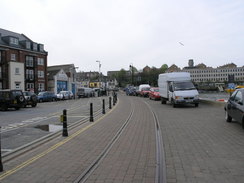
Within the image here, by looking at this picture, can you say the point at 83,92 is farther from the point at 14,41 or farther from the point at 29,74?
the point at 14,41

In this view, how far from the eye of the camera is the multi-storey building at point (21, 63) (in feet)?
147

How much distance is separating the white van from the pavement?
11.5m

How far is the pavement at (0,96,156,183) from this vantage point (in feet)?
15.3

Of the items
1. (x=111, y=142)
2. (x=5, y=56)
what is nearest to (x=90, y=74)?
(x=5, y=56)

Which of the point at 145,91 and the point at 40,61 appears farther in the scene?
the point at 40,61

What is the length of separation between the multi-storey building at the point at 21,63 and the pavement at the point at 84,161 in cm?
4121

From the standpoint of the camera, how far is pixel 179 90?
19859 mm

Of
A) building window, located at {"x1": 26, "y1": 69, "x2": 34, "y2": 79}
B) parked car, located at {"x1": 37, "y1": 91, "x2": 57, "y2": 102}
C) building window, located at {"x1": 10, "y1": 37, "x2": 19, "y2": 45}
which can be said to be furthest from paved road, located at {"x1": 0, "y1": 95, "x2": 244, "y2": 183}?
building window, located at {"x1": 26, "y1": 69, "x2": 34, "y2": 79}

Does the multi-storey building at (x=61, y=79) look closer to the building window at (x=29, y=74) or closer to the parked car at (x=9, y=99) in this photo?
the building window at (x=29, y=74)

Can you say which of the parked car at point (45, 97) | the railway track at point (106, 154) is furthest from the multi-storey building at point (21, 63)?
the railway track at point (106, 154)

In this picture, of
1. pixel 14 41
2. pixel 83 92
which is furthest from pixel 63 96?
pixel 14 41

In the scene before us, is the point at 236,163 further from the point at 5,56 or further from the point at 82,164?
the point at 5,56

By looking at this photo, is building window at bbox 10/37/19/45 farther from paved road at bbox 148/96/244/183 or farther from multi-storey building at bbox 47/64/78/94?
paved road at bbox 148/96/244/183

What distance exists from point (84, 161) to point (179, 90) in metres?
15.3
